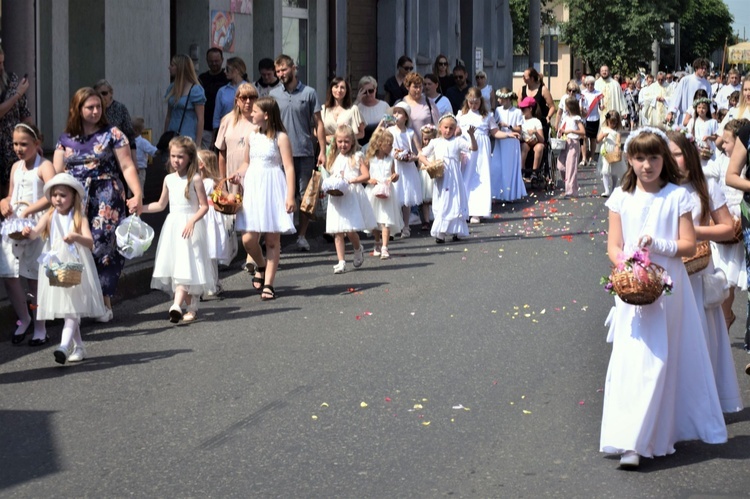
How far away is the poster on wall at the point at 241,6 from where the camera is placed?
2278 cm

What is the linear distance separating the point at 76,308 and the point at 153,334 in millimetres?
1196

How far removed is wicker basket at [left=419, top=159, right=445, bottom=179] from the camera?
15945mm

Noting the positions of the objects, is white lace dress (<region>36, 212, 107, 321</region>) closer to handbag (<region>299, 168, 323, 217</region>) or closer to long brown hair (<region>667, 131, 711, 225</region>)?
long brown hair (<region>667, 131, 711, 225</region>)

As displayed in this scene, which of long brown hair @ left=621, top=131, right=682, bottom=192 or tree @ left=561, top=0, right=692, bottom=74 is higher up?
tree @ left=561, top=0, right=692, bottom=74

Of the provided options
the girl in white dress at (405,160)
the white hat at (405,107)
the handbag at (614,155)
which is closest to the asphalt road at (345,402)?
the girl in white dress at (405,160)

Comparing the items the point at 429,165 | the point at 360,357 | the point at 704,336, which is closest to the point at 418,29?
the point at 429,165

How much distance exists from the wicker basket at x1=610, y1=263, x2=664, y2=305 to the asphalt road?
782 millimetres

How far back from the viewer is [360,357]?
30.4ft

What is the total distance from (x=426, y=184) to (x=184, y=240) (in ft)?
22.8

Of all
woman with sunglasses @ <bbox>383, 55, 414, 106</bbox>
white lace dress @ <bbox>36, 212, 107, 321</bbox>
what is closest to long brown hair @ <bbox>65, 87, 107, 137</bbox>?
white lace dress @ <bbox>36, 212, 107, 321</bbox>

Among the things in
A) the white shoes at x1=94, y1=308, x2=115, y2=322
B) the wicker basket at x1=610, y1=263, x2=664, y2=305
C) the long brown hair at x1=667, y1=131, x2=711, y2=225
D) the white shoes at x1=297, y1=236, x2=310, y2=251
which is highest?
the long brown hair at x1=667, y1=131, x2=711, y2=225

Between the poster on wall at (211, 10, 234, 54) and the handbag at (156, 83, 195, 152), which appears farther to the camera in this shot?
the poster on wall at (211, 10, 234, 54)

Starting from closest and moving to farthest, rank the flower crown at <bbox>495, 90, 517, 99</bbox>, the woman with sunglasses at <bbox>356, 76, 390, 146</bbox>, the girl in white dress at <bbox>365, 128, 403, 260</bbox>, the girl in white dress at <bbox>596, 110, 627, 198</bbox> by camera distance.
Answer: the girl in white dress at <bbox>365, 128, 403, 260</bbox> → the woman with sunglasses at <bbox>356, 76, 390, 146</bbox> → the girl in white dress at <bbox>596, 110, 627, 198</bbox> → the flower crown at <bbox>495, 90, 517, 99</bbox>

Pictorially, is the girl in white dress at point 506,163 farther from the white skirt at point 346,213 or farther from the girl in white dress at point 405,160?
the white skirt at point 346,213
